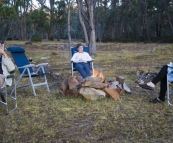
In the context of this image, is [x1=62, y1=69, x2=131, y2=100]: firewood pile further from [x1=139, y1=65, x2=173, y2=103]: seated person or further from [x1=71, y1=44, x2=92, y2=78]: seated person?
[x1=71, y1=44, x2=92, y2=78]: seated person

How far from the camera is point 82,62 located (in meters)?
5.16

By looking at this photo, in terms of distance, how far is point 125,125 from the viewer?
280cm

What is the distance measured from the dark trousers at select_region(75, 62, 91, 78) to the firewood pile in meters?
0.76

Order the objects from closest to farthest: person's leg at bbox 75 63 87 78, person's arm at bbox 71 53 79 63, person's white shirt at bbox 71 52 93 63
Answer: person's leg at bbox 75 63 87 78 < person's arm at bbox 71 53 79 63 < person's white shirt at bbox 71 52 93 63

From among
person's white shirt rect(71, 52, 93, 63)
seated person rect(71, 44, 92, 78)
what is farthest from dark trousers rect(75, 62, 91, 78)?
person's white shirt rect(71, 52, 93, 63)

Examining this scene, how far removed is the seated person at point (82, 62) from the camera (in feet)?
16.4

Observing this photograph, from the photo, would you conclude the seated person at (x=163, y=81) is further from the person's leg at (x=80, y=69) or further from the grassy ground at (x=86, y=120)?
the person's leg at (x=80, y=69)

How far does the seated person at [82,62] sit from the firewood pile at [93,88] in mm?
789

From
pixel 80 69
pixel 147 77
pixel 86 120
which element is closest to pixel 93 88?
pixel 86 120

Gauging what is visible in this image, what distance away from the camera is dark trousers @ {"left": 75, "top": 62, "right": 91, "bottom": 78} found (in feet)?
16.4

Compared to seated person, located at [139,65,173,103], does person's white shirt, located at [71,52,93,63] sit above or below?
above

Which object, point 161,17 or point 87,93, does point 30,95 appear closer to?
point 87,93

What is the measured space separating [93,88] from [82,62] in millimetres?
1316

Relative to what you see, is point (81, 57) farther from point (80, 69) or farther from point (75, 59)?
point (80, 69)
